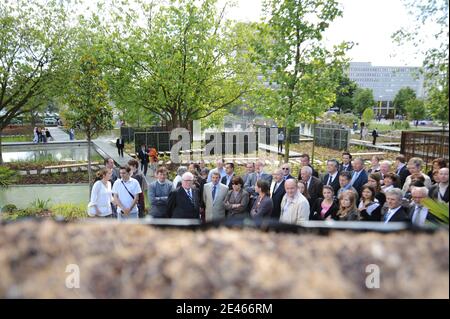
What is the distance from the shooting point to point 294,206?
4883 millimetres

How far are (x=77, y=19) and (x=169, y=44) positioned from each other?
4.36 metres

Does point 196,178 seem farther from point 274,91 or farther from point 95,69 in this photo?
point 95,69

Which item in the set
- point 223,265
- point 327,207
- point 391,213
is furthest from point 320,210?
point 223,265

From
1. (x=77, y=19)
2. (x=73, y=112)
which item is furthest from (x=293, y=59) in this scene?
(x=77, y=19)

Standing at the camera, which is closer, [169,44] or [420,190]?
[420,190]

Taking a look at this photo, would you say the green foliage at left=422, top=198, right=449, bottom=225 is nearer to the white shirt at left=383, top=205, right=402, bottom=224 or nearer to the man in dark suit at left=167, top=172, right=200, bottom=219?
the white shirt at left=383, top=205, right=402, bottom=224

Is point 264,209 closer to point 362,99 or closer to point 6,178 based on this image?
point 6,178

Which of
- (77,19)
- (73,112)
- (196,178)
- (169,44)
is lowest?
(196,178)

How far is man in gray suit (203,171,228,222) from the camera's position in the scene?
238 inches

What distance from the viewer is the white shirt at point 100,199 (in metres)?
5.83

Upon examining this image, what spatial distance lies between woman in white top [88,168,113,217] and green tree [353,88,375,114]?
48.9 m

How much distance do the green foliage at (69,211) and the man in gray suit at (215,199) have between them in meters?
3.58

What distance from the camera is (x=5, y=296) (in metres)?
1.92

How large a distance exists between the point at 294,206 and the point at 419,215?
154cm
